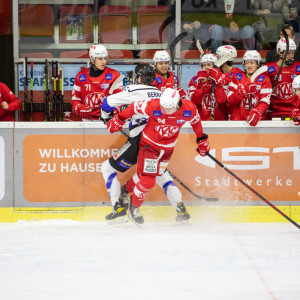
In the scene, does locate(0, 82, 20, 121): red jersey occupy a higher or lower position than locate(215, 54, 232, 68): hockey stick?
lower

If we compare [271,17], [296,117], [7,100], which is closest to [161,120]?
[296,117]

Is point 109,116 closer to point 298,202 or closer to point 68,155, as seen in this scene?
point 68,155

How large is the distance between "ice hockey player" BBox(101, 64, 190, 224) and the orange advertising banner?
244 millimetres

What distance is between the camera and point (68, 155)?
5.74m

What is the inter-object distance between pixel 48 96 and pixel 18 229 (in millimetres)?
2388

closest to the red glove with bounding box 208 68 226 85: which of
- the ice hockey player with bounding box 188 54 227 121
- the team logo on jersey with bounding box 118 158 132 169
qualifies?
the ice hockey player with bounding box 188 54 227 121

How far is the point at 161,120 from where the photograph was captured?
5.16 metres

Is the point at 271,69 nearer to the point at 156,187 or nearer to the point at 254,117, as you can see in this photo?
the point at 254,117

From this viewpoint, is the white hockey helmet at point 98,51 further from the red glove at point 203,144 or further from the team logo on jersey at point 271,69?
the team logo on jersey at point 271,69

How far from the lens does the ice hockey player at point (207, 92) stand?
6312 millimetres

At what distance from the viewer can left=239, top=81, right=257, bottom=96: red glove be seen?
19.9 feet

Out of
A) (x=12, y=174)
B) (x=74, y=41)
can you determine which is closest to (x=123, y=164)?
(x=12, y=174)

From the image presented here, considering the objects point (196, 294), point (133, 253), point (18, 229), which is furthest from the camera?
point (18, 229)

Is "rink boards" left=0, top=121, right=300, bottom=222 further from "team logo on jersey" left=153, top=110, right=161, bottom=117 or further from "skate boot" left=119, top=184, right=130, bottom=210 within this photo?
"team logo on jersey" left=153, top=110, right=161, bottom=117
